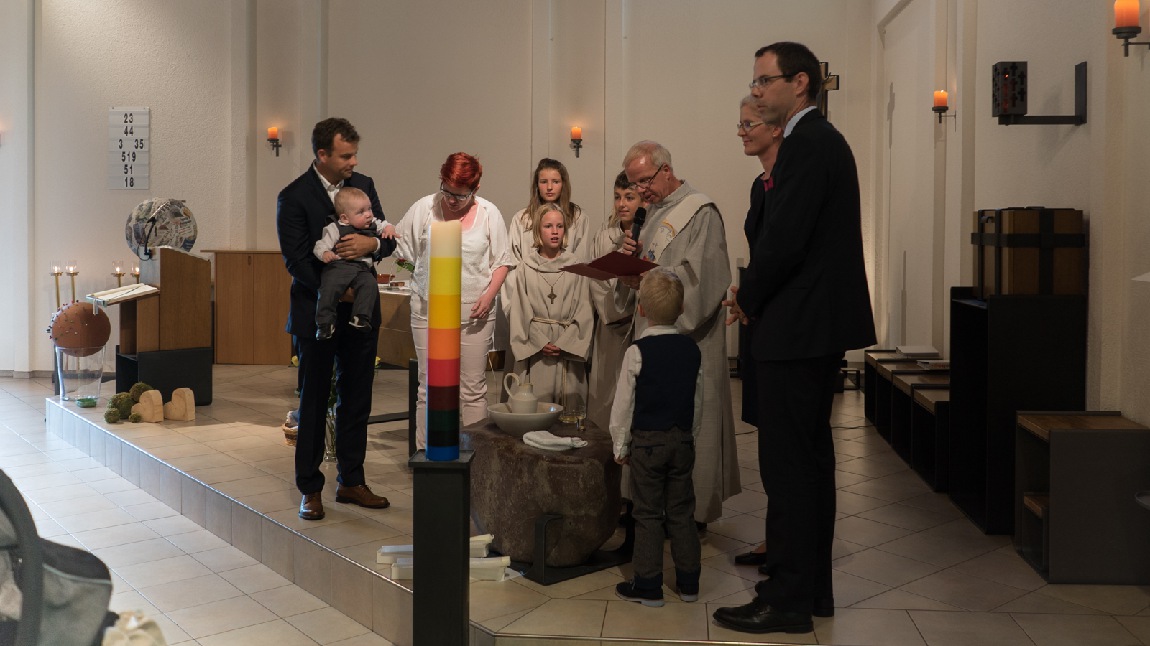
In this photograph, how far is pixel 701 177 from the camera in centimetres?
1009

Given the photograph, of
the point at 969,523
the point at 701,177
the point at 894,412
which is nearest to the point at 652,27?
the point at 701,177

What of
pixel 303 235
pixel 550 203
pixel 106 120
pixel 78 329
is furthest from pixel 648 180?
pixel 106 120

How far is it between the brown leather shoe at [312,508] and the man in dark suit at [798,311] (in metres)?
2.07

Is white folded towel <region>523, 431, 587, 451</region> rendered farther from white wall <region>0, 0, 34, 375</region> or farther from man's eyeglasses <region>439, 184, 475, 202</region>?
white wall <region>0, 0, 34, 375</region>

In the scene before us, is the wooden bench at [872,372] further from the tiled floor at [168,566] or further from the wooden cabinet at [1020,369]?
the tiled floor at [168,566]

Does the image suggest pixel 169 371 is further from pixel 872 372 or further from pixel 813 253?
pixel 813 253

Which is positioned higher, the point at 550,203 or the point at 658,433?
the point at 550,203

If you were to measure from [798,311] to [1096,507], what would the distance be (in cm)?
160

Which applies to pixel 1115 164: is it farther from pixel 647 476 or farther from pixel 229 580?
pixel 229 580

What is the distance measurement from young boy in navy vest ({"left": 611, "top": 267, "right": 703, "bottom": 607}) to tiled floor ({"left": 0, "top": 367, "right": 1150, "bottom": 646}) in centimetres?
17

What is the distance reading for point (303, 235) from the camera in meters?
4.47

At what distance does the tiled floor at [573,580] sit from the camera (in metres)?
3.37

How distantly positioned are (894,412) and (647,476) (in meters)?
3.17

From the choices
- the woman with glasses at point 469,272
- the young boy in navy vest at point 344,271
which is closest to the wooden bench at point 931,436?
the woman with glasses at point 469,272
